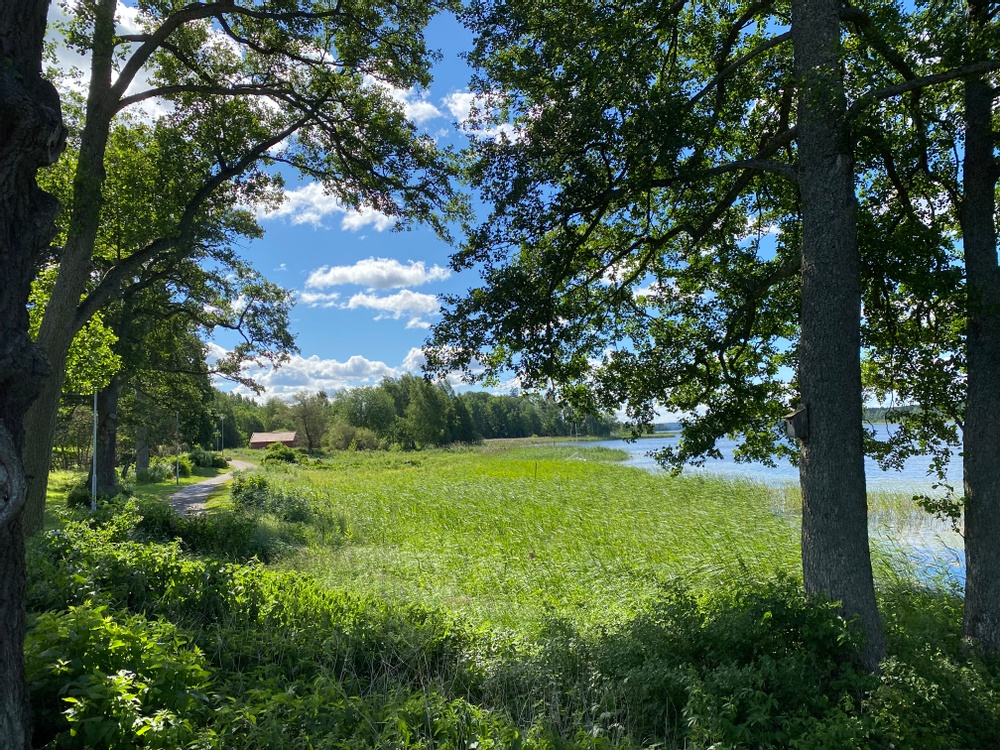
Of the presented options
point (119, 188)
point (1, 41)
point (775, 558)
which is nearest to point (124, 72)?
point (119, 188)

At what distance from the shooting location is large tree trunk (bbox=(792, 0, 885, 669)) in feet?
16.2

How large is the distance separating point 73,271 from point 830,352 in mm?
10419

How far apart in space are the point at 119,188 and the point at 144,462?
78.9 feet

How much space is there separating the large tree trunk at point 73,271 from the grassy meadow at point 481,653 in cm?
147

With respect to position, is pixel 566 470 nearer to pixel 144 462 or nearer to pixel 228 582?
pixel 228 582

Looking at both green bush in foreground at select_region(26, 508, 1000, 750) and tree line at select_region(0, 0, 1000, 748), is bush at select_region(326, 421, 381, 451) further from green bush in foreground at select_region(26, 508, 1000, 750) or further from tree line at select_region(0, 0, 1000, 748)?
green bush in foreground at select_region(26, 508, 1000, 750)

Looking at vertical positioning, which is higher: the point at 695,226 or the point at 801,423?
the point at 695,226

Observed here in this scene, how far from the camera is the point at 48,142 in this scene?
327 centimetres

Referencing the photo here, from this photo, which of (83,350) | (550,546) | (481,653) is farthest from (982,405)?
(83,350)

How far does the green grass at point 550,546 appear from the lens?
25.7 feet

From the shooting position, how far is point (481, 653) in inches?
216

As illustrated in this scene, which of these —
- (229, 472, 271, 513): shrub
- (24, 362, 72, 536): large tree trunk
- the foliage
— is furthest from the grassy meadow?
(229, 472, 271, 513): shrub

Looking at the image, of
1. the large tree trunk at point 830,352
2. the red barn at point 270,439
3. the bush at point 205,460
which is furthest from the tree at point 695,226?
the red barn at point 270,439

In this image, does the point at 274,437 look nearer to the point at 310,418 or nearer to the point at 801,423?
the point at 310,418
